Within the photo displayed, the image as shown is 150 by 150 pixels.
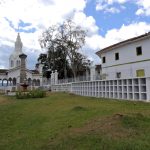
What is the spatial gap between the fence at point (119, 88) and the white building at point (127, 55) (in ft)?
3.38

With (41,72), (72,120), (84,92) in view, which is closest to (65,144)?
(72,120)

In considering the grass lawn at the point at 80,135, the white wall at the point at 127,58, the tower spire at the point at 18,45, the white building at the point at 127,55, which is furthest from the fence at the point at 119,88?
the tower spire at the point at 18,45

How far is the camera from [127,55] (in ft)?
105

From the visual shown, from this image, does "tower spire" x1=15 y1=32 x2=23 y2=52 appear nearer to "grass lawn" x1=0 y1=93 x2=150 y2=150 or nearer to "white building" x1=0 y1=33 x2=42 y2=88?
"white building" x1=0 y1=33 x2=42 y2=88

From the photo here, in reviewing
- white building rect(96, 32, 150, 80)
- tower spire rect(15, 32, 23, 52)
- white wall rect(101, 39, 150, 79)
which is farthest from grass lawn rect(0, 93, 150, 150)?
tower spire rect(15, 32, 23, 52)

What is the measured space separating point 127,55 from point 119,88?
11689 mm

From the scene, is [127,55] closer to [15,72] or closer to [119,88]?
[119,88]

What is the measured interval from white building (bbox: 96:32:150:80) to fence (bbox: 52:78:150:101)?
3.38 ft

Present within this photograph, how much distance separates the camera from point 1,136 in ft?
31.4

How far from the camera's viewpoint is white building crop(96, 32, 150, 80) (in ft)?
93.0

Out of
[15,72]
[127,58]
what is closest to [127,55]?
[127,58]

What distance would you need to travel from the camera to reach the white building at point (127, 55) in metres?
28.3

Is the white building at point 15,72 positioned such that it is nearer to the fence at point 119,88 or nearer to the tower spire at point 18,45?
the tower spire at point 18,45

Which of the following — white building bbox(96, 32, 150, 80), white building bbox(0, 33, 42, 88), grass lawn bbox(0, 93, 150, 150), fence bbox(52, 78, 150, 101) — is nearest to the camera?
grass lawn bbox(0, 93, 150, 150)
